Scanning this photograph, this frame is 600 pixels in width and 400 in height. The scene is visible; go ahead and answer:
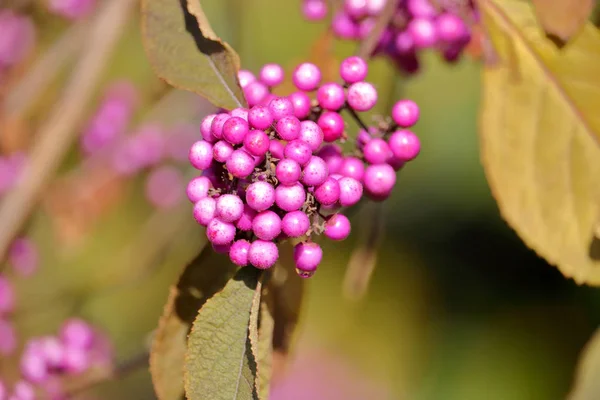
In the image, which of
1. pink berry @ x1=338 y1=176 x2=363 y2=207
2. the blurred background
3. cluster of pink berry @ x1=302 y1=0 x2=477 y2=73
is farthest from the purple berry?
the blurred background

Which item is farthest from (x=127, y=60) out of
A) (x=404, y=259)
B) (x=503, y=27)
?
(x=503, y=27)

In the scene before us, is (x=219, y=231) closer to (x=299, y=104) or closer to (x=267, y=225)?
(x=267, y=225)

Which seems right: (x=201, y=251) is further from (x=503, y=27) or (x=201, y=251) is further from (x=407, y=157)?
(x=503, y=27)

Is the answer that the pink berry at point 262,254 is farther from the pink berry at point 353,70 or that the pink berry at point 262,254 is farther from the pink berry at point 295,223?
the pink berry at point 353,70

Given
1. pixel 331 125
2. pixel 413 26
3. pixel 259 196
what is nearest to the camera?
pixel 259 196

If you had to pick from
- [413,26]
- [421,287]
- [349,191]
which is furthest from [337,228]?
[421,287]

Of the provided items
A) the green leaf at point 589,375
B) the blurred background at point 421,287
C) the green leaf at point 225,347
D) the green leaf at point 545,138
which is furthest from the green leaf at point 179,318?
the blurred background at point 421,287

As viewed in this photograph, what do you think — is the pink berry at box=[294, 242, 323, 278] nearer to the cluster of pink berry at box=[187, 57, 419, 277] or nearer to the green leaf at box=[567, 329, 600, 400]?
the cluster of pink berry at box=[187, 57, 419, 277]
